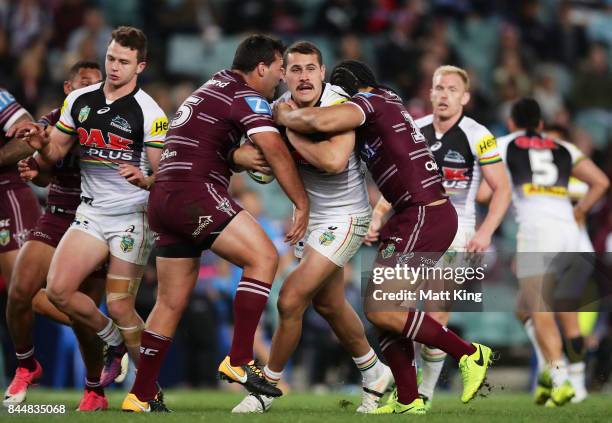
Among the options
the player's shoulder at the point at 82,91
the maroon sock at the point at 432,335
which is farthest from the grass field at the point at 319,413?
the player's shoulder at the point at 82,91

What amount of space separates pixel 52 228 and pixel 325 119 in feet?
8.99

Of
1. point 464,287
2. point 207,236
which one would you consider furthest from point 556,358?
point 207,236

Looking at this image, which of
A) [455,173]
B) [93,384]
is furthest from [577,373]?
[93,384]

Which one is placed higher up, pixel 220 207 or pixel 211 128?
pixel 211 128

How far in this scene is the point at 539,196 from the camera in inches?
434

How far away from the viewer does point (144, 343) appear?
8094mm

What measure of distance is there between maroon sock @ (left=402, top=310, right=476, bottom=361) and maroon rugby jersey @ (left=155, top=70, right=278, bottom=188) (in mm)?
1662

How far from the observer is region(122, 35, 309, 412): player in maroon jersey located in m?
7.79

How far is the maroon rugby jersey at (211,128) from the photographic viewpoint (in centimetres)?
792

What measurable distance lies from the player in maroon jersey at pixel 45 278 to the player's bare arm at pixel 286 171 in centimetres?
194

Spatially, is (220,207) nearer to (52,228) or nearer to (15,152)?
(52,228)

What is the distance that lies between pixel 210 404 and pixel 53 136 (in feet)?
9.36

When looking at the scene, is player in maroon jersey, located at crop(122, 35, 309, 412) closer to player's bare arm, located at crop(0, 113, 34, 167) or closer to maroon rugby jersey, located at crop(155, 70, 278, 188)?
maroon rugby jersey, located at crop(155, 70, 278, 188)

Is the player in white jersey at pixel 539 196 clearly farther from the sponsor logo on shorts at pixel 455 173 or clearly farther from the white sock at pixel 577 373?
the sponsor logo on shorts at pixel 455 173
